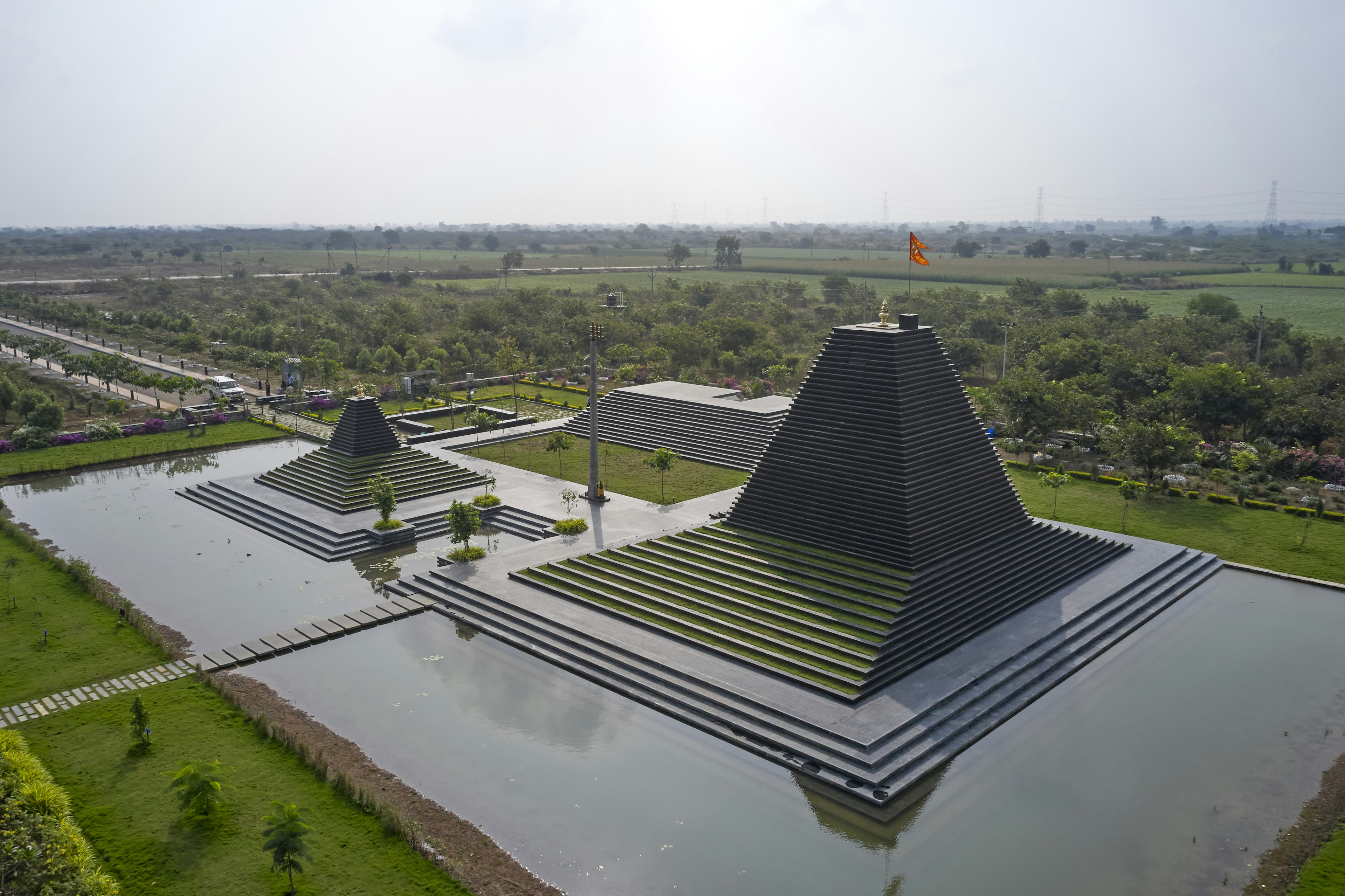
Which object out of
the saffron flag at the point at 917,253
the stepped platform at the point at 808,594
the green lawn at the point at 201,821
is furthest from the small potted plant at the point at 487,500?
the saffron flag at the point at 917,253

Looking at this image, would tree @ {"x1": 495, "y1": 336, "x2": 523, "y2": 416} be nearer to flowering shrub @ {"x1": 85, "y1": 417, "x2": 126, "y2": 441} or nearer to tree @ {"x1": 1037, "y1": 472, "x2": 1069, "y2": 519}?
flowering shrub @ {"x1": 85, "y1": 417, "x2": 126, "y2": 441}

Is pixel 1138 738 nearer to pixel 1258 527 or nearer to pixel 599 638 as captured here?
pixel 599 638

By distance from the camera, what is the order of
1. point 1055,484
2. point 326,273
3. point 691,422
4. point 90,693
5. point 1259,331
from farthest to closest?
point 326,273
point 1259,331
point 691,422
point 1055,484
point 90,693

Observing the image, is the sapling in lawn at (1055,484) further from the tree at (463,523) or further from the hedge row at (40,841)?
the hedge row at (40,841)

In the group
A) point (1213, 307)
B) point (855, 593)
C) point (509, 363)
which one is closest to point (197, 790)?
point (855, 593)

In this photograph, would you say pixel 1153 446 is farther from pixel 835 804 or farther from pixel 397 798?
pixel 397 798

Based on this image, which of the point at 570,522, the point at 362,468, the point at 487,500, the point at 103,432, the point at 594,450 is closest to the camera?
the point at 570,522

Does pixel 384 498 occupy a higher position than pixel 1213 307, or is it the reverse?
pixel 1213 307

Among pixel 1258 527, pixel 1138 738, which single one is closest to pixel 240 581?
pixel 1138 738

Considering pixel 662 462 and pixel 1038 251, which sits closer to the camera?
pixel 662 462
